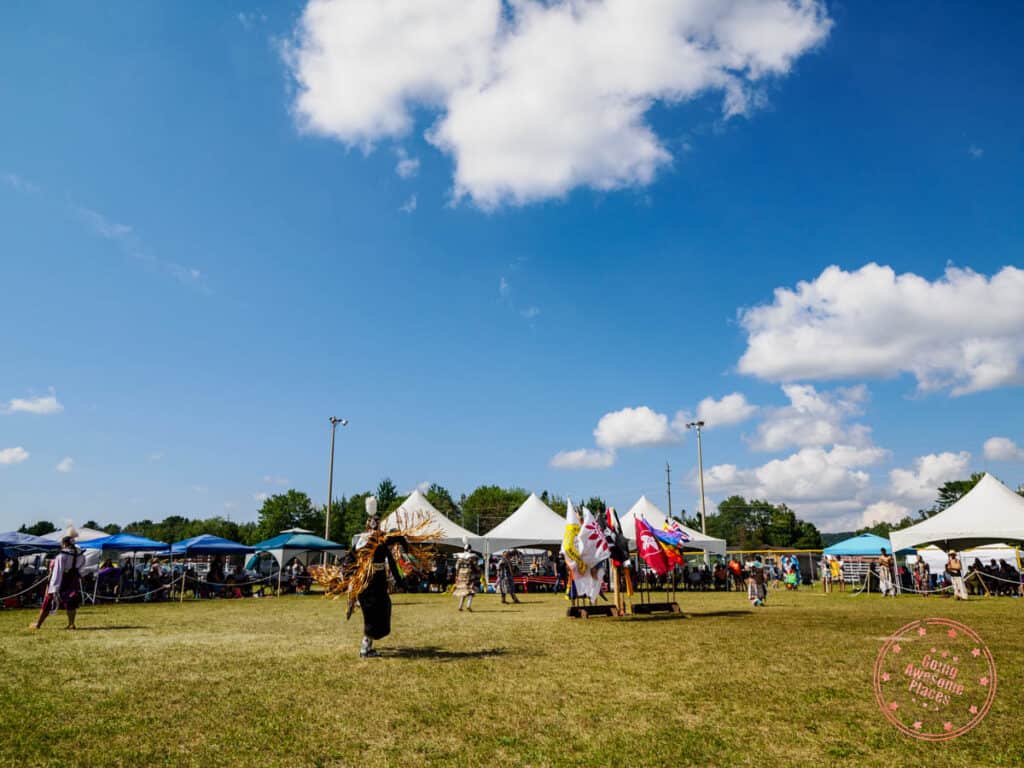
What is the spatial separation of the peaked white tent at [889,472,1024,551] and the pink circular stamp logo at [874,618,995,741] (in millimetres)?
18484

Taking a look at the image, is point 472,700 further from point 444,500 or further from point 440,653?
point 444,500

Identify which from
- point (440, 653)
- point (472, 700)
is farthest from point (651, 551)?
point (472, 700)

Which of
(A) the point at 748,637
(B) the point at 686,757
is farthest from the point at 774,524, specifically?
(B) the point at 686,757

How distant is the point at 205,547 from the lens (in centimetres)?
2764

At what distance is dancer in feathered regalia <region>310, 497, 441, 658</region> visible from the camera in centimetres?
1023

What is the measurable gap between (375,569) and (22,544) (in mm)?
23212

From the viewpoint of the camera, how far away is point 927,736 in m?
5.69

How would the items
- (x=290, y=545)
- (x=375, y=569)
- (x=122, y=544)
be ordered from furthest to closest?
(x=290, y=545), (x=122, y=544), (x=375, y=569)

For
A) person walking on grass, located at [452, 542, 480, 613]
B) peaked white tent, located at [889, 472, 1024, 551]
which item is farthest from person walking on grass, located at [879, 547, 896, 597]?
person walking on grass, located at [452, 542, 480, 613]

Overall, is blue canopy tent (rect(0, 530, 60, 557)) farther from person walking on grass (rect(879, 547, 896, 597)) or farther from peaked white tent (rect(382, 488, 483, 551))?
person walking on grass (rect(879, 547, 896, 597))

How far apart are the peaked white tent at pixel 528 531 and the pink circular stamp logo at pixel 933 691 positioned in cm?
2143

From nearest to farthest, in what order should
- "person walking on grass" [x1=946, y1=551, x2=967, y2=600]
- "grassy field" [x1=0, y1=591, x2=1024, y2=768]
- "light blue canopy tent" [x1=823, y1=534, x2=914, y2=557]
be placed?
"grassy field" [x1=0, y1=591, x2=1024, y2=768] < "person walking on grass" [x1=946, y1=551, x2=967, y2=600] < "light blue canopy tent" [x1=823, y1=534, x2=914, y2=557]

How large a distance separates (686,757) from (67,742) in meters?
5.28

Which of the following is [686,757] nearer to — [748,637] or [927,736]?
[927,736]
